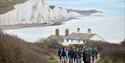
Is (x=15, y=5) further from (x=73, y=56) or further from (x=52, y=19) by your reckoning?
(x=73, y=56)

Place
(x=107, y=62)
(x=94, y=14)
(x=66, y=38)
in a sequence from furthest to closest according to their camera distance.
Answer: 1. (x=66, y=38)
2. (x=94, y=14)
3. (x=107, y=62)

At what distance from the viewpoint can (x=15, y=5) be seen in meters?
19.5

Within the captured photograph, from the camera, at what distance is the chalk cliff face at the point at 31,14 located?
19.2 metres

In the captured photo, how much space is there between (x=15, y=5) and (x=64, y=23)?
4.48 metres

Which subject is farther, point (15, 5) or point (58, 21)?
point (58, 21)

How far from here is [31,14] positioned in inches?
800

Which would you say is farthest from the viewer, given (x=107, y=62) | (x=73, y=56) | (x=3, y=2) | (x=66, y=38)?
(x=66, y=38)

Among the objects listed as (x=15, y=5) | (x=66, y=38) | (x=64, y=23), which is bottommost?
(x=66, y=38)

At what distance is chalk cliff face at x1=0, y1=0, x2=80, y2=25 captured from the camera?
1923 centimetres

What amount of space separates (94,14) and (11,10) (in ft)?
19.7

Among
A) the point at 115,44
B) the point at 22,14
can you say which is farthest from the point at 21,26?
the point at 115,44

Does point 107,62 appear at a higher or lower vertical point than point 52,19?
lower

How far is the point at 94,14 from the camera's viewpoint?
2294cm

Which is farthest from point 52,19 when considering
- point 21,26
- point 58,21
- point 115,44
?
point 115,44
